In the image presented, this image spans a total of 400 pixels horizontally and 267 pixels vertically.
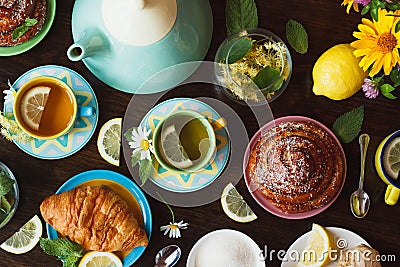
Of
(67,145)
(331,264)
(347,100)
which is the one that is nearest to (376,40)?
(347,100)

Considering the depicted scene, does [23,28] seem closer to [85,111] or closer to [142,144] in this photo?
[85,111]

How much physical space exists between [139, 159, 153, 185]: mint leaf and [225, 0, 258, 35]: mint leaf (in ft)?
1.13

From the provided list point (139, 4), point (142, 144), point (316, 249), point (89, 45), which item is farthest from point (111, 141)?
point (316, 249)

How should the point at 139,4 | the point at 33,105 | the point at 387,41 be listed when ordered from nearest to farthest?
1. the point at 139,4
2. the point at 387,41
3. the point at 33,105

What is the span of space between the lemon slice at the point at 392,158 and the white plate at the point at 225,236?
34cm

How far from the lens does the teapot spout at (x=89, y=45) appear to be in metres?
1.18

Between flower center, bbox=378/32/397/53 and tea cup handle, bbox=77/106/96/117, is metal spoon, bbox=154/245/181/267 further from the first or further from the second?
flower center, bbox=378/32/397/53

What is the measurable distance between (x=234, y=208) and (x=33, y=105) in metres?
0.50

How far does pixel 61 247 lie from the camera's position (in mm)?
1379

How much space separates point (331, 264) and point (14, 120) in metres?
0.78

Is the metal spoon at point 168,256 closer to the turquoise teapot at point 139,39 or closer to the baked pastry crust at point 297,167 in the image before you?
the baked pastry crust at point 297,167

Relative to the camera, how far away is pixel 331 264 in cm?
142

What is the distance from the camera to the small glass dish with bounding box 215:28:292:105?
1.36m

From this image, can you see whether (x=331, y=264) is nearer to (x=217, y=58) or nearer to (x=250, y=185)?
(x=250, y=185)
